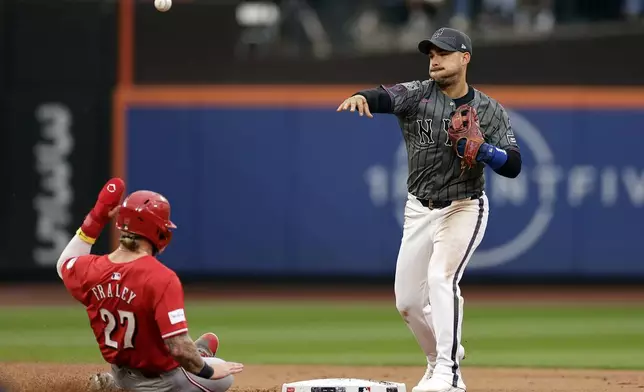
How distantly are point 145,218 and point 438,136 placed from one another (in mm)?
1898

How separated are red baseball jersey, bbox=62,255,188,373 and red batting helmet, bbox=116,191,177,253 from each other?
12 cm

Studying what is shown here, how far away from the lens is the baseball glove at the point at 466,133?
657cm

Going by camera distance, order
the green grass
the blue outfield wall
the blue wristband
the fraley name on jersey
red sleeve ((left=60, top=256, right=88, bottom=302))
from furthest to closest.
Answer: the blue outfield wall < the green grass < the blue wristband < red sleeve ((left=60, top=256, right=88, bottom=302)) < the fraley name on jersey

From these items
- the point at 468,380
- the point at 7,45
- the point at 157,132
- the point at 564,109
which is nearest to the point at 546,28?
the point at 564,109

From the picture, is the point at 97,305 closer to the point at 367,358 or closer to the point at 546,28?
the point at 367,358

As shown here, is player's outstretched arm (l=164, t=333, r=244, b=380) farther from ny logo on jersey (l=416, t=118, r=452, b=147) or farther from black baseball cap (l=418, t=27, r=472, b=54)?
black baseball cap (l=418, t=27, r=472, b=54)

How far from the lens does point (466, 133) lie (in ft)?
21.8

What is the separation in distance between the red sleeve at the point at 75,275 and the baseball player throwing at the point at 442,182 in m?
1.73

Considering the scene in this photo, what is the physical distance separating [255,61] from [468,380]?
815 centimetres

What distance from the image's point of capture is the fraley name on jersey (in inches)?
224

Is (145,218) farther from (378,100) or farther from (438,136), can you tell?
(438,136)

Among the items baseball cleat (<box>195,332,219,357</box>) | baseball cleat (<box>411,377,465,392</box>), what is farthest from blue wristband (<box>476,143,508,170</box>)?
baseball cleat (<box>195,332,219,357</box>)

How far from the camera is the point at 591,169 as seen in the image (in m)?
15.4

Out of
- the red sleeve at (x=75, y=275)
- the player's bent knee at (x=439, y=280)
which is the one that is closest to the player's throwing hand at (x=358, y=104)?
the player's bent knee at (x=439, y=280)
